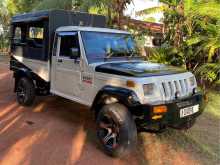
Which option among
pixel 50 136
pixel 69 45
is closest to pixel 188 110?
pixel 50 136

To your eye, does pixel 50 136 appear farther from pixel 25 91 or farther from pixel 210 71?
pixel 210 71

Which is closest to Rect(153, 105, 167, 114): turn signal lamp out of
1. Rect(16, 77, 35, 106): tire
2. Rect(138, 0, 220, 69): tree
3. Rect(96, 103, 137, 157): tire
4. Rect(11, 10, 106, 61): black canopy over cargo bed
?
Rect(96, 103, 137, 157): tire

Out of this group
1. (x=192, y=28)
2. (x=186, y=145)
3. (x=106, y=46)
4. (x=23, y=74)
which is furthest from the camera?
(x=192, y=28)

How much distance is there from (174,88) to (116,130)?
48.2 inches

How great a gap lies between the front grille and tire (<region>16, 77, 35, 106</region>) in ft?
12.8

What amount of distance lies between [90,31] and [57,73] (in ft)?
4.17

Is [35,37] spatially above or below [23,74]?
above

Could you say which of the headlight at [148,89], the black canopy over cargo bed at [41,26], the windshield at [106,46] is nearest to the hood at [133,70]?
the headlight at [148,89]

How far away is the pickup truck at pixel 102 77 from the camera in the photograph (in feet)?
16.3

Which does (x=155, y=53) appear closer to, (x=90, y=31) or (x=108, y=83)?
(x=90, y=31)

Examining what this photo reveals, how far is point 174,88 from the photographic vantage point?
532 centimetres

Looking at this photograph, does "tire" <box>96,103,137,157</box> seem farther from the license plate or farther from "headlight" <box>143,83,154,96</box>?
the license plate

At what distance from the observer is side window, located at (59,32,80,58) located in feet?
20.3

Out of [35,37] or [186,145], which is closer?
[186,145]
